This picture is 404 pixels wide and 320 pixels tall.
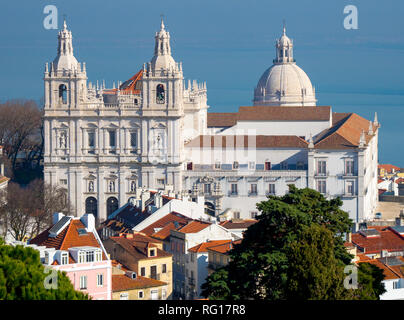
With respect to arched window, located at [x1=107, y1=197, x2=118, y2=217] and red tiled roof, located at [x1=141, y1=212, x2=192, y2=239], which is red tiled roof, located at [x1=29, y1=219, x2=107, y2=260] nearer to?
red tiled roof, located at [x1=141, y1=212, x2=192, y2=239]

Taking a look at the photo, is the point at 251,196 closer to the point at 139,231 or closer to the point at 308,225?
the point at 139,231

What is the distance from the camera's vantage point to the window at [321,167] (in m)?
81.4

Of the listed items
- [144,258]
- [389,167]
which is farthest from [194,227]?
[389,167]

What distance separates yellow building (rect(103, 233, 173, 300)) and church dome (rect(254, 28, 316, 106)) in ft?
194

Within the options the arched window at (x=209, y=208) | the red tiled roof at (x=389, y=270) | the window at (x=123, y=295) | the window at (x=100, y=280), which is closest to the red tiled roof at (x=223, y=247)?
the red tiled roof at (x=389, y=270)

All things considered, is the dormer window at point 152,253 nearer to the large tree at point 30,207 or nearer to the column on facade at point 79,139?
the large tree at point 30,207

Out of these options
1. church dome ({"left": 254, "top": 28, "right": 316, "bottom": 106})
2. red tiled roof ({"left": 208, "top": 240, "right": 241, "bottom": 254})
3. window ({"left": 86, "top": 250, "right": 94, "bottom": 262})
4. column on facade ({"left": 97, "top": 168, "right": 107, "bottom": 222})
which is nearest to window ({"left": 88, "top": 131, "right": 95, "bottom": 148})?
column on facade ({"left": 97, "top": 168, "right": 107, "bottom": 222})

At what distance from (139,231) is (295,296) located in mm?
26908

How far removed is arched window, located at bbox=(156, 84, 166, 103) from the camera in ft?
270

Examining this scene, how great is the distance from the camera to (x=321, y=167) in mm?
81562

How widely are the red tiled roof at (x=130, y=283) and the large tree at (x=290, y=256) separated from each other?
4.97 meters

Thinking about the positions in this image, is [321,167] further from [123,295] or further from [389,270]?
[123,295]

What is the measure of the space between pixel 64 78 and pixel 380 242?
1208 inches
